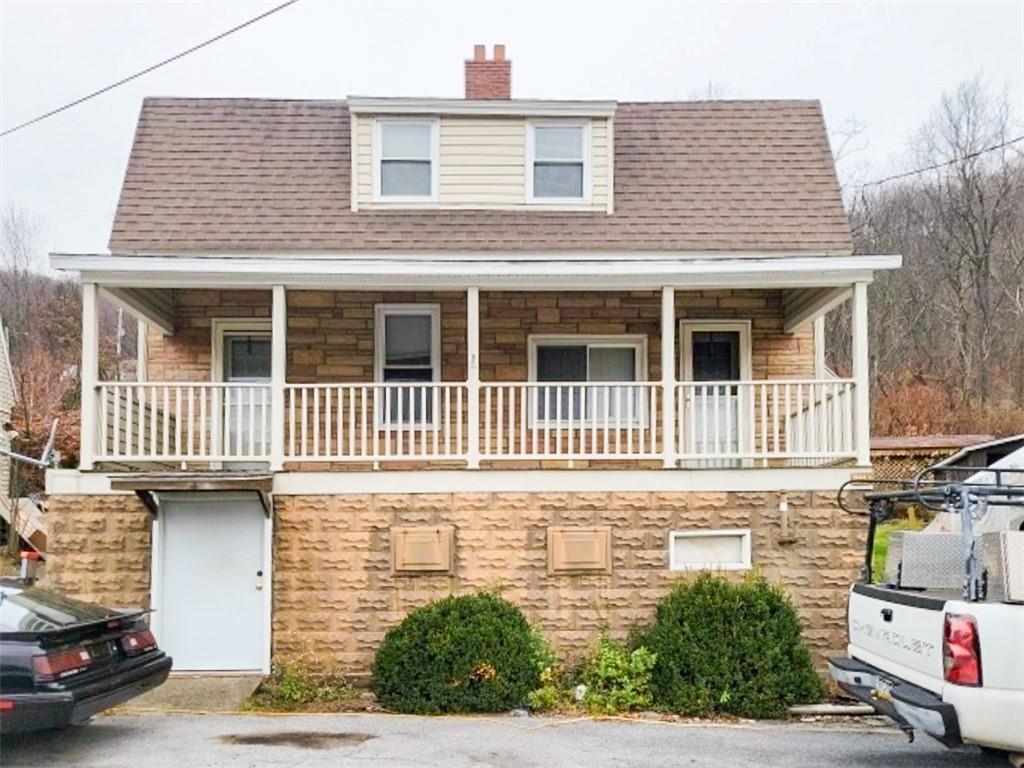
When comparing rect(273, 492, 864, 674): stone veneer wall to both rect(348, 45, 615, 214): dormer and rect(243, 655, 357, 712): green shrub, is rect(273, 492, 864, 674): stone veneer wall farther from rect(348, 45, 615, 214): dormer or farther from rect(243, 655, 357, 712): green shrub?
rect(348, 45, 615, 214): dormer

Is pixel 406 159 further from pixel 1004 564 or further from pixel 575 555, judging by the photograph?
pixel 1004 564

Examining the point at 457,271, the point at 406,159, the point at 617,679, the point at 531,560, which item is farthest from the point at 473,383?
the point at 406,159

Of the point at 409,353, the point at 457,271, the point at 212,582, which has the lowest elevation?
the point at 212,582

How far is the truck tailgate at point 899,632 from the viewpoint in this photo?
22.5ft

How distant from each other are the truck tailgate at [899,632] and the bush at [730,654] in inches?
99.2

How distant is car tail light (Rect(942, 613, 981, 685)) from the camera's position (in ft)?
21.4

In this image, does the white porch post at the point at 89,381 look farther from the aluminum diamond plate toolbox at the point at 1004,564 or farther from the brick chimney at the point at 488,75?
the aluminum diamond plate toolbox at the point at 1004,564

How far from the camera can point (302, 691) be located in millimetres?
11156

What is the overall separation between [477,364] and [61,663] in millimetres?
5610

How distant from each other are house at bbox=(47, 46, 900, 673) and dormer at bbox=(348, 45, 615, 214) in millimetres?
37

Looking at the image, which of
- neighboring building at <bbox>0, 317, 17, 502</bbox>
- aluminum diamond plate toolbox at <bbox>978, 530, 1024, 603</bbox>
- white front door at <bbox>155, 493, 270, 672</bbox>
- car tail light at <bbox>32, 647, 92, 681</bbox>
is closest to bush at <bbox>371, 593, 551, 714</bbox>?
white front door at <bbox>155, 493, 270, 672</bbox>

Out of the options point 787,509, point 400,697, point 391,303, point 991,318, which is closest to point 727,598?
point 787,509

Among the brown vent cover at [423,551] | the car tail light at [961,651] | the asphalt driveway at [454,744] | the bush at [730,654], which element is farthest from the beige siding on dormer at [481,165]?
the car tail light at [961,651]

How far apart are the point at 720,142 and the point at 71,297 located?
2851 cm
